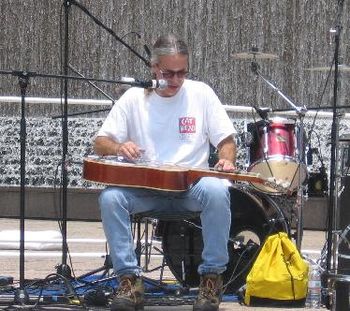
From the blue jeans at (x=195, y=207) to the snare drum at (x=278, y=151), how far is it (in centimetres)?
127

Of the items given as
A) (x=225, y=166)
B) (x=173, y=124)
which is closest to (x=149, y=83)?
(x=173, y=124)

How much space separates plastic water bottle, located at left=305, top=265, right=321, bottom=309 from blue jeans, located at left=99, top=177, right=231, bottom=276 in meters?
0.78

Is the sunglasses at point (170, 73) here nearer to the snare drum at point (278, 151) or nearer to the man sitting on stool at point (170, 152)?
the man sitting on stool at point (170, 152)

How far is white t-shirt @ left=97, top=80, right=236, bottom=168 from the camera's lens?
210 inches

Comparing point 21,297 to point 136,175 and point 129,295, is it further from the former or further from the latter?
point 136,175

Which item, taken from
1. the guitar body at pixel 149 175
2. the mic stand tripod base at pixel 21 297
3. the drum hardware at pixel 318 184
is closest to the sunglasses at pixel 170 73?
the guitar body at pixel 149 175

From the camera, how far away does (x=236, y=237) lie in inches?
238

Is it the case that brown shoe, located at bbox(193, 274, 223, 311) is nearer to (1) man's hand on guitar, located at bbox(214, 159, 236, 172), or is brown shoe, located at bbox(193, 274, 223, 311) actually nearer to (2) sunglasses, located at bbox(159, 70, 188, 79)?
(1) man's hand on guitar, located at bbox(214, 159, 236, 172)

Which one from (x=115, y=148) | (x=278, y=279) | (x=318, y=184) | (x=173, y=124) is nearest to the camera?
(x=115, y=148)

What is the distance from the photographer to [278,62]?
12570mm

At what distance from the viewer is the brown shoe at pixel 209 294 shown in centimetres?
500

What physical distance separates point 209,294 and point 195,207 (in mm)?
416

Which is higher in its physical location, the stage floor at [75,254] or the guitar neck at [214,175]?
the guitar neck at [214,175]

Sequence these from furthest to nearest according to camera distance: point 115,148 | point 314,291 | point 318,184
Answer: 1. point 318,184
2. point 314,291
3. point 115,148
